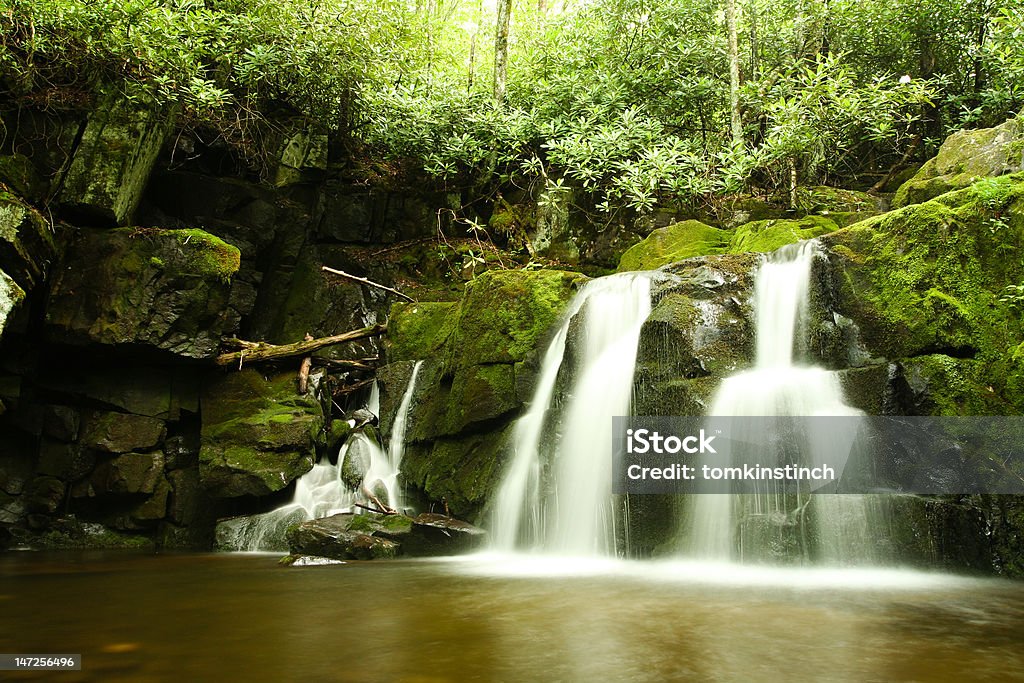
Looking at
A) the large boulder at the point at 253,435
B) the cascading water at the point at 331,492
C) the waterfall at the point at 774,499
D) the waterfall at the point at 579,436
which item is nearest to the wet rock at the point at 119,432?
the large boulder at the point at 253,435

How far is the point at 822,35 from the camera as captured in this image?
38.1 ft

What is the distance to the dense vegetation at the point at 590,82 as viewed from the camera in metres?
9.07

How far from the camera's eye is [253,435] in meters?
8.41

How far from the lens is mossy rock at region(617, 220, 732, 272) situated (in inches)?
351

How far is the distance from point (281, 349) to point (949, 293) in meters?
8.21

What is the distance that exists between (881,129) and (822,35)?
2.81 m

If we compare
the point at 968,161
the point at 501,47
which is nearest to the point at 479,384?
the point at 968,161

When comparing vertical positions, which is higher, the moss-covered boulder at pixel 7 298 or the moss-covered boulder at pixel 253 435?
the moss-covered boulder at pixel 7 298

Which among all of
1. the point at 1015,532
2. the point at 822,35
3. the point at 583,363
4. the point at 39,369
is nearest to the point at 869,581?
Answer: the point at 1015,532

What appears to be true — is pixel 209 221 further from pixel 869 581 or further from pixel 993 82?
pixel 993 82

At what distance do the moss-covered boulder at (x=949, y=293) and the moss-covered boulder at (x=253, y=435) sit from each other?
6.42m

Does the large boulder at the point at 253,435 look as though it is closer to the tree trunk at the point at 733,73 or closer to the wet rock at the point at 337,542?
the wet rock at the point at 337,542

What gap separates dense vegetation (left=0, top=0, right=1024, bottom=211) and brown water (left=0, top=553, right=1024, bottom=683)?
708 centimetres

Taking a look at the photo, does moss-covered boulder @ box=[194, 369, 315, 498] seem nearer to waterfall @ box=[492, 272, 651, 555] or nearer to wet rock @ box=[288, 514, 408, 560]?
wet rock @ box=[288, 514, 408, 560]
